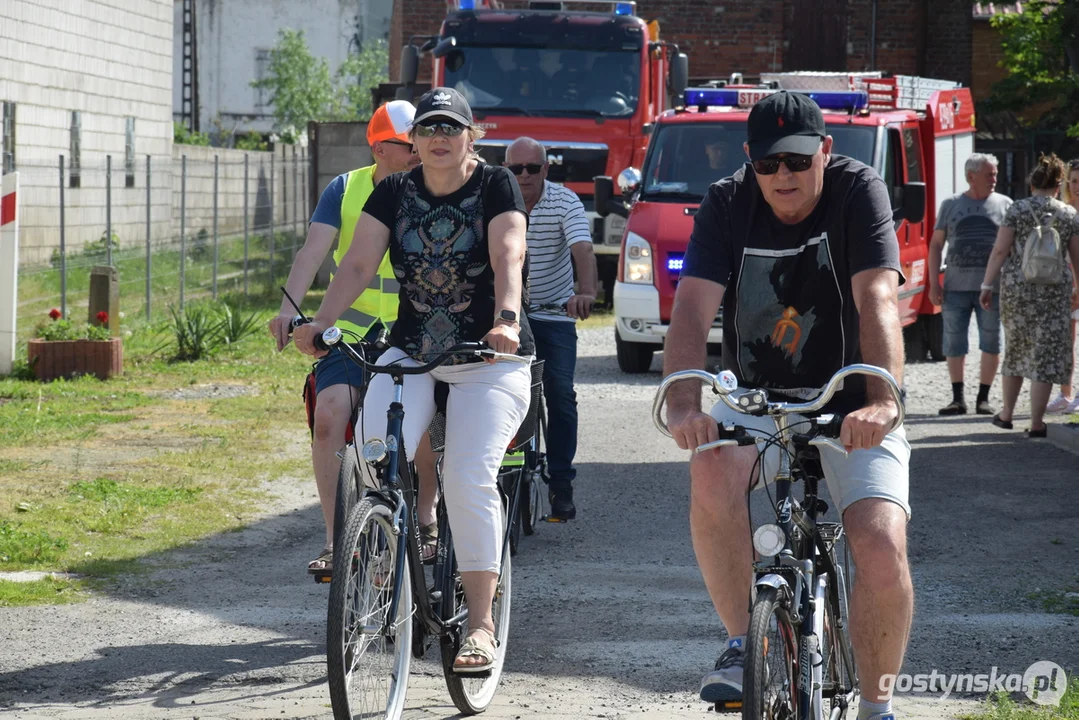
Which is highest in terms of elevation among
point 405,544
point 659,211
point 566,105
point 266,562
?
point 566,105

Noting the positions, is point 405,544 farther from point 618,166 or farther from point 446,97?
point 618,166

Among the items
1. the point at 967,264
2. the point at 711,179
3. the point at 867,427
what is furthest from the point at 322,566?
the point at 711,179

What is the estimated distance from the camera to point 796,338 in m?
4.11

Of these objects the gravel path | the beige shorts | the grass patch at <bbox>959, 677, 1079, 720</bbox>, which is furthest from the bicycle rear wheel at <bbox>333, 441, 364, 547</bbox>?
the grass patch at <bbox>959, 677, 1079, 720</bbox>

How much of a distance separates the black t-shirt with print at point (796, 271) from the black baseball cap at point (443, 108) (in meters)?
1.04

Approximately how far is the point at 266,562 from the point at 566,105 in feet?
39.0

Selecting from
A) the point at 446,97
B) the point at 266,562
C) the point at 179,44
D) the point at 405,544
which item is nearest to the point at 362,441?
the point at 405,544

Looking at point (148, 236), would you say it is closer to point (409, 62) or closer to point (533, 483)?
point (409, 62)

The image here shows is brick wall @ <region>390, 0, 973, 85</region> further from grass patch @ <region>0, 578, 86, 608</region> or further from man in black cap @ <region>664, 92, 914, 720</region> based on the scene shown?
man in black cap @ <region>664, 92, 914, 720</region>

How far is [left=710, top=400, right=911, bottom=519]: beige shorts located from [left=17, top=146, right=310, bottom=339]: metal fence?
11451 millimetres

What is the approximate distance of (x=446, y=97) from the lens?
4910 millimetres

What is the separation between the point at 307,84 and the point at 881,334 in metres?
50.2

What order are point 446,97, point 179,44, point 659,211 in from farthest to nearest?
point 179,44 → point 659,211 → point 446,97

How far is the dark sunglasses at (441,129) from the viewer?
4.83m
